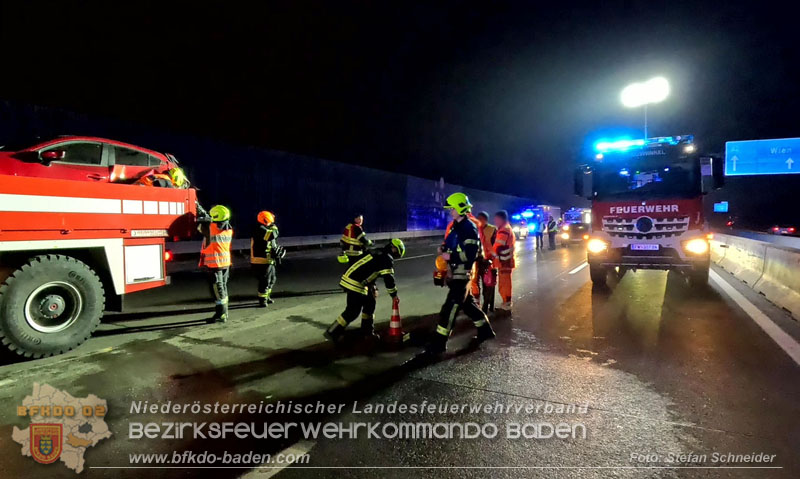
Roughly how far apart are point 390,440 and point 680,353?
3721mm

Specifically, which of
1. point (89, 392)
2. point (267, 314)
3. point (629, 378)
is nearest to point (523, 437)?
point (629, 378)

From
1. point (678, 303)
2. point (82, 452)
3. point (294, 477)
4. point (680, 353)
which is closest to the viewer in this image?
point (294, 477)

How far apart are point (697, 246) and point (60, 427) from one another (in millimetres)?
9743

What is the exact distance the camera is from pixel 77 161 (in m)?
6.03

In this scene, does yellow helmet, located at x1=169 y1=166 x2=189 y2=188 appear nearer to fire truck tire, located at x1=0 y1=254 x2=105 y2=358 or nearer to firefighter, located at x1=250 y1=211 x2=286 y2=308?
firefighter, located at x1=250 y1=211 x2=286 y2=308

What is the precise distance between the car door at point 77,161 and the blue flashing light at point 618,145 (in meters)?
9.47

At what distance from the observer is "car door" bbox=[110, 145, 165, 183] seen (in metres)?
6.49

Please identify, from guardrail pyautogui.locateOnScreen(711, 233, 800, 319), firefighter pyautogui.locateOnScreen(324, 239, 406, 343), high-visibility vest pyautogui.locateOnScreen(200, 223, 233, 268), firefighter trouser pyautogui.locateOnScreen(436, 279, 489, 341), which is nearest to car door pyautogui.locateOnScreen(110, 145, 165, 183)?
high-visibility vest pyautogui.locateOnScreen(200, 223, 233, 268)

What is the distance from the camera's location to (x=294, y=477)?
262 cm

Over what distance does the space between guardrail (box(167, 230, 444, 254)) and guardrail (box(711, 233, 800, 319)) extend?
54.5 feet

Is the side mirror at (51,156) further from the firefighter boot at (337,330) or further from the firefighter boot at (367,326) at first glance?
the firefighter boot at (367,326)

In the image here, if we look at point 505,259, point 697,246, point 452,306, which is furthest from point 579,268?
point 452,306

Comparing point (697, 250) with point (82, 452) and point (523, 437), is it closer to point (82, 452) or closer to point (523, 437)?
point (523, 437)

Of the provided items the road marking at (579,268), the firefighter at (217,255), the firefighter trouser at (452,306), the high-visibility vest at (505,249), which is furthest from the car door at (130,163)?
the road marking at (579,268)
